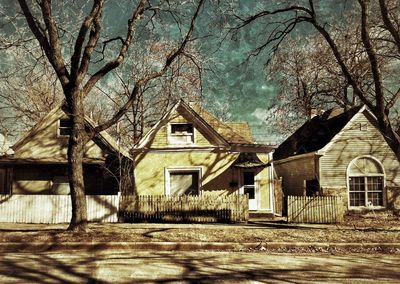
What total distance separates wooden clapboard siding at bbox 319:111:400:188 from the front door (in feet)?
12.8

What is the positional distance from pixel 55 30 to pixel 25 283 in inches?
365

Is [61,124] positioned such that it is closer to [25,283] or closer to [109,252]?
[109,252]

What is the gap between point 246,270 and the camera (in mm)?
8719

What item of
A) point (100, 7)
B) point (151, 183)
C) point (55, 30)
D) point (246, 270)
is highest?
point (100, 7)

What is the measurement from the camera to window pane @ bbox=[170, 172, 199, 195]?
21.5 metres

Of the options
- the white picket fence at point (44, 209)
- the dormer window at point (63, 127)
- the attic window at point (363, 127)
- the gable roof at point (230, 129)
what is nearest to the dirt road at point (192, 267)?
the white picket fence at point (44, 209)

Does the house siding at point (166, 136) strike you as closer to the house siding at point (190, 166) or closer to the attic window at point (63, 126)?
the house siding at point (190, 166)

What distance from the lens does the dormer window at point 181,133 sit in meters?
21.6

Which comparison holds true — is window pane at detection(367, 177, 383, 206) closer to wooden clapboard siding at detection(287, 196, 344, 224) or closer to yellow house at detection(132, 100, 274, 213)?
wooden clapboard siding at detection(287, 196, 344, 224)

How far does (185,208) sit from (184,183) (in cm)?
258

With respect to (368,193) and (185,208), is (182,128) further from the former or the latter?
(368,193)

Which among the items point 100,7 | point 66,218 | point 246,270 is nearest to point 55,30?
point 100,7

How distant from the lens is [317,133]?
86.2ft

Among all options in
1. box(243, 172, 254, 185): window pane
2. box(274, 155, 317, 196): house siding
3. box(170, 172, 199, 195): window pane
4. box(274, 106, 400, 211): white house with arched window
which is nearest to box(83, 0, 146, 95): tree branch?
box(170, 172, 199, 195): window pane
